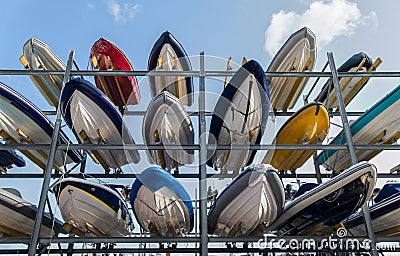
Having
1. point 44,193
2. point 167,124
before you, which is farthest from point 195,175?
point 44,193

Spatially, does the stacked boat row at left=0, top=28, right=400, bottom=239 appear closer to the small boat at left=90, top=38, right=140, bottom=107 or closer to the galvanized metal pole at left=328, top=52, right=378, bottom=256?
the small boat at left=90, top=38, right=140, bottom=107

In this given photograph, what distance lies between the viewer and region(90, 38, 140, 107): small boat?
305 centimetres

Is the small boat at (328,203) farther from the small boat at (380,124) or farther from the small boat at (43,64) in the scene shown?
the small boat at (43,64)

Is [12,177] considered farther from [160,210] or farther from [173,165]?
[160,210]

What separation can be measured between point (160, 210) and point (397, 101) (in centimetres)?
178

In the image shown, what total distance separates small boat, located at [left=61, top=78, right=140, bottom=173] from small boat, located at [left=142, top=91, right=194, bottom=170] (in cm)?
17

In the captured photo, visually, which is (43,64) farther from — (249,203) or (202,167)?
(249,203)

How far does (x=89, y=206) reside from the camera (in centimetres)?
216

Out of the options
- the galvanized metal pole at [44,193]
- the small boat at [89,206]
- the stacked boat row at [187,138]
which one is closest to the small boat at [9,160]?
the stacked boat row at [187,138]

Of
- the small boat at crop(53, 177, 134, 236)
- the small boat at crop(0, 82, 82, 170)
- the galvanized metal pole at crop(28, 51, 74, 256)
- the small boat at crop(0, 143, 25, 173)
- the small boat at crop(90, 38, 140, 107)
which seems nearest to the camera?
the galvanized metal pole at crop(28, 51, 74, 256)

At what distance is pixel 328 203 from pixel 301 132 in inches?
26.5

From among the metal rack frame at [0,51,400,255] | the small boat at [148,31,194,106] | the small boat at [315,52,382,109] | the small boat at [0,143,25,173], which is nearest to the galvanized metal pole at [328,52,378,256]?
the metal rack frame at [0,51,400,255]

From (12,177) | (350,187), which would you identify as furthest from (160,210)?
(12,177)

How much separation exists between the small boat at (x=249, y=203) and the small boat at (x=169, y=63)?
113 centimetres
